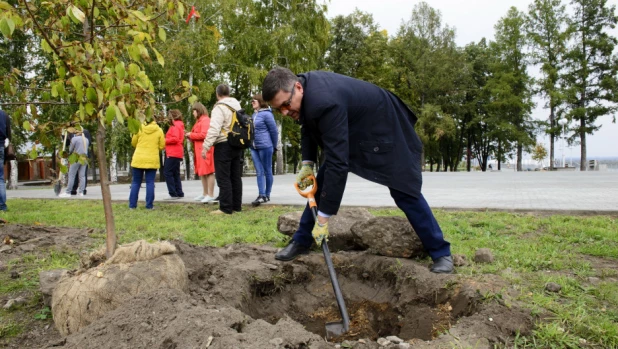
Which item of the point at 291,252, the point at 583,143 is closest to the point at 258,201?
the point at 291,252

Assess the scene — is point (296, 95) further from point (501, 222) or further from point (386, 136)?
point (501, 222)

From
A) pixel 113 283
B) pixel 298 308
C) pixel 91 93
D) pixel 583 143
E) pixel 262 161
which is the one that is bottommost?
pixel 298 308

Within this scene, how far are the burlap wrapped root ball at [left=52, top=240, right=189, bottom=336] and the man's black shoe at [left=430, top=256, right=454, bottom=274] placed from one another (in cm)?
192

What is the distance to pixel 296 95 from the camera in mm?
3330

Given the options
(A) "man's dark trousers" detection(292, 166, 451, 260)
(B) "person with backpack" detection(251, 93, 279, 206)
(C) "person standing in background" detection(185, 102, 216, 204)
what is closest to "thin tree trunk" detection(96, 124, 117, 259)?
(A) "man's dark trousers" detection(292, 166, 451, 260)

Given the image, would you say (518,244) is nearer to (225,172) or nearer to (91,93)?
(91,93)

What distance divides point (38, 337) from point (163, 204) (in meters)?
6.18

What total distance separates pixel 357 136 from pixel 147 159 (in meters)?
5.57

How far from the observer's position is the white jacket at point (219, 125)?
281 inches

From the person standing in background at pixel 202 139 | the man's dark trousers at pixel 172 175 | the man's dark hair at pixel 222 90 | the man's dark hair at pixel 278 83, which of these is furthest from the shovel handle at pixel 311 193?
the man's dark trousers at pixel 172 175

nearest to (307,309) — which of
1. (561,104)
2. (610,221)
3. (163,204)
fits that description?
(610,221)

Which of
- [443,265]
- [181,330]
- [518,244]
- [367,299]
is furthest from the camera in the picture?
[518,244]

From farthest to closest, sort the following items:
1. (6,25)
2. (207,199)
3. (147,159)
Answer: (207,199), (147,159), (6,25)

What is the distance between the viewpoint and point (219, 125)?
23.5 feet
